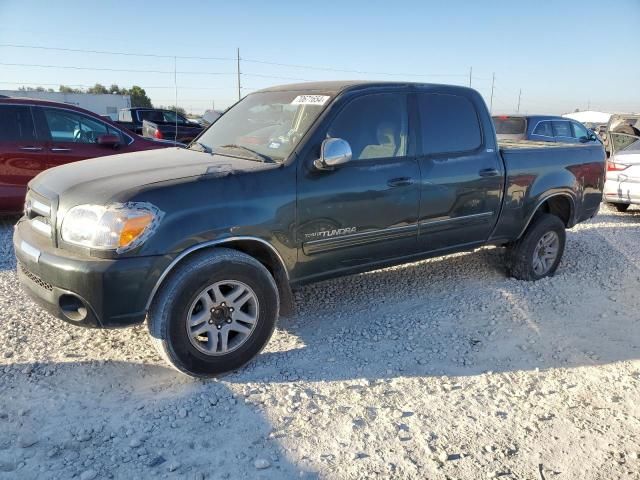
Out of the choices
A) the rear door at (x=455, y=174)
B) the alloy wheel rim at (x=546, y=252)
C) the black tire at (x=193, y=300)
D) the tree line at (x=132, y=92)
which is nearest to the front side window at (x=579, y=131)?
the alloy wheel rim at (x=546, y=252)

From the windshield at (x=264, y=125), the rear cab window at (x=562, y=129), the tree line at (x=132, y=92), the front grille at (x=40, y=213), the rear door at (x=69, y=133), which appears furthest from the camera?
the tree line at (x=132, y=92)

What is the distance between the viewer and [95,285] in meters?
2.88

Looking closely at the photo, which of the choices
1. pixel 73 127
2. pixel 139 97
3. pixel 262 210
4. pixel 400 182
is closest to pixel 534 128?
pixel 400 182

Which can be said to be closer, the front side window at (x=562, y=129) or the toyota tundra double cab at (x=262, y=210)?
the toyota tundra double cab at (x=262, y=210)

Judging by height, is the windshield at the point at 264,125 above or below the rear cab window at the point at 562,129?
above

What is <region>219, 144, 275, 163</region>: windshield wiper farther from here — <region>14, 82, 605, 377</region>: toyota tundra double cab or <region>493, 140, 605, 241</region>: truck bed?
<region>493, 140, 605, 241</region>: truck bed

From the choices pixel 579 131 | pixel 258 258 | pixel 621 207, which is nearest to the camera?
pixel 258 258

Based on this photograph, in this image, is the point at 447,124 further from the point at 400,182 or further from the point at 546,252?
the point at 546,252

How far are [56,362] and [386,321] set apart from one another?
7.97 ft

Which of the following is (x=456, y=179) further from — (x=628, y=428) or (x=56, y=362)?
(x=56, y=362)

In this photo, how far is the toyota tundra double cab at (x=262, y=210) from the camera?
2.98 metres

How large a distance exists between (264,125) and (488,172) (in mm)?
2015

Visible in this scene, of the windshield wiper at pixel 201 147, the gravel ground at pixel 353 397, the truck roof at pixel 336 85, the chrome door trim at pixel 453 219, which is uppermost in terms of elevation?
the truck roof at pixel 336 85

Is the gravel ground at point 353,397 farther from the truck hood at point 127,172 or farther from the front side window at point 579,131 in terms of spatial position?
the front side window at point 579,131
